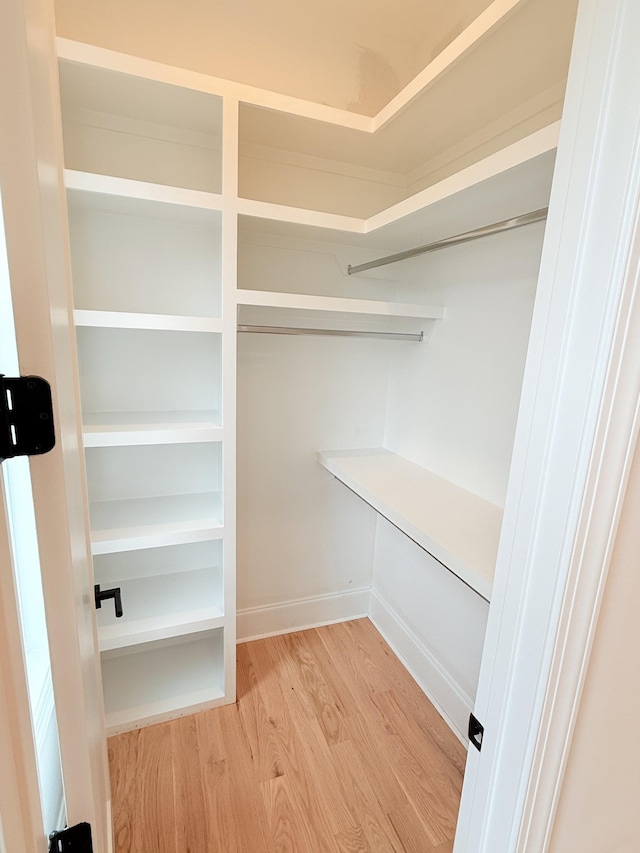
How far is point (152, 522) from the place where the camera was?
158cm

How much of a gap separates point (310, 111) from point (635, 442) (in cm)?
140

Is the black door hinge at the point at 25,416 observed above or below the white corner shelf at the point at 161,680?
above

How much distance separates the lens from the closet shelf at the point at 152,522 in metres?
1.47

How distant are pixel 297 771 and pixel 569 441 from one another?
1.60m

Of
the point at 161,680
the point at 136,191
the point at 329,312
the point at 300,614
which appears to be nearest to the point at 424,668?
the point at 300,614

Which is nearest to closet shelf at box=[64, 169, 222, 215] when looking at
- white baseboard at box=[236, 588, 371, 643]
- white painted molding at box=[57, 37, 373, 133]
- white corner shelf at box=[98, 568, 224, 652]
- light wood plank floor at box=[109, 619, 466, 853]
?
white painted molding at box=[57, 37, 373, 133]

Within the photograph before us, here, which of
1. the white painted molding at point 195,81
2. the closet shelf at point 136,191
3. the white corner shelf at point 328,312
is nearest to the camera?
the white painted molding at point 195,81

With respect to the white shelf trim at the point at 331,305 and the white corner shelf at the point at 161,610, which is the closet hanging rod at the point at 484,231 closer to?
the white shelf trim at the point at 331,305

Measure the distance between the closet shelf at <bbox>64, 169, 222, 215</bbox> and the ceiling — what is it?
544mm

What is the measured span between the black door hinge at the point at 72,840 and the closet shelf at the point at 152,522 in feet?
2.94

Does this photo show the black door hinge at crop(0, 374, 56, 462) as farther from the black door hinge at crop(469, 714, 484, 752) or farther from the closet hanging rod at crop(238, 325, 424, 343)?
the closet hanging rod at crop(238, 325, 424, 343)

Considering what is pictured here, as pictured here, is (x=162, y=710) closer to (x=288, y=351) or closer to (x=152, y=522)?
(x=152, y=522)

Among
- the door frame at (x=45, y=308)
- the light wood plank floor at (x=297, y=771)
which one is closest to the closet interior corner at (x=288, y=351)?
the light wood plank floor at (x=297, y=771)

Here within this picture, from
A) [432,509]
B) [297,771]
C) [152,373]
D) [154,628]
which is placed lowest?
[297,771]
